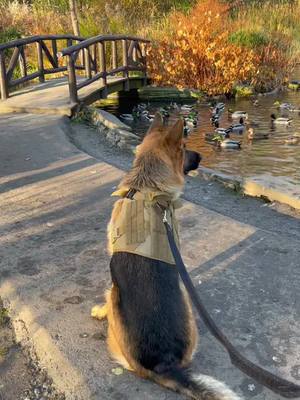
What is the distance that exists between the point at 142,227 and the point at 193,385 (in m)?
0.95

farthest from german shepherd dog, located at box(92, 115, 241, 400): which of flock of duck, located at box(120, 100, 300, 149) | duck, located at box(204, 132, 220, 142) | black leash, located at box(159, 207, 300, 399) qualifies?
duck, located at box(204, 132, 220, 142)

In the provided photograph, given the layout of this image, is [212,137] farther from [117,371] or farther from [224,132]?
[117,371]

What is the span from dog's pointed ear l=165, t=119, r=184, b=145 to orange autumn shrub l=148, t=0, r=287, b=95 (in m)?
14.6

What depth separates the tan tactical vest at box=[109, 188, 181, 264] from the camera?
2.72 metres

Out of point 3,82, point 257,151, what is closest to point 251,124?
point 257,151

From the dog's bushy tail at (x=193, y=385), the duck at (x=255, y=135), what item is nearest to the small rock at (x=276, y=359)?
the dog's bushy tail at (x=193, y=385)

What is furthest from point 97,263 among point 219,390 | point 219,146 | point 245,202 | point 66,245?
Result: point 219,146

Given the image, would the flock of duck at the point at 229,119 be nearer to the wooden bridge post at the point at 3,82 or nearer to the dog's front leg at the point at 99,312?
the wooden bridge post at the point at 3,82

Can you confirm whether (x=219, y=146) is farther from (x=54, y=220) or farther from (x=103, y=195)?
(x=54, y=220)

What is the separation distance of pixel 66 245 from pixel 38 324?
1.29 m

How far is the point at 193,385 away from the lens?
7.86 feet

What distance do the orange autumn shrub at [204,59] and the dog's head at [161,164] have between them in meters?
14.5

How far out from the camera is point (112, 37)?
46.0ft

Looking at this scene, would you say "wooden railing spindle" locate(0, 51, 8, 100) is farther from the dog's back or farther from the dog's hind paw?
the dog's back
